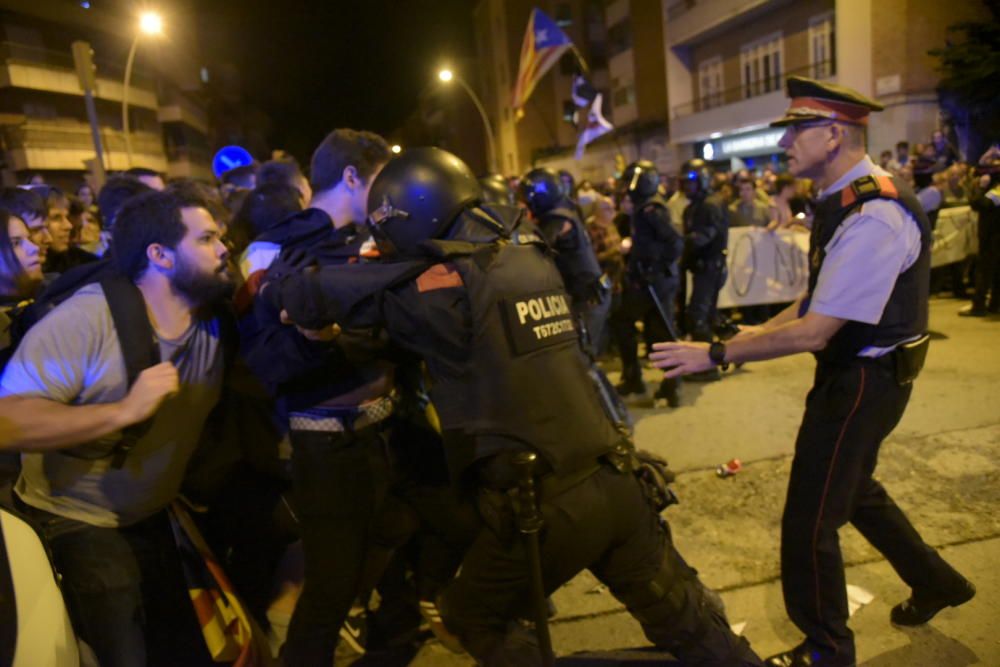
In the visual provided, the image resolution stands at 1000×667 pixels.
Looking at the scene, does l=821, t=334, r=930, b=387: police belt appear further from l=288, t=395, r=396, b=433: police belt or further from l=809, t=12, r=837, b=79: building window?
l=809, t=12, r=837, b=79: building window

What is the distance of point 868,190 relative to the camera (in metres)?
2.54

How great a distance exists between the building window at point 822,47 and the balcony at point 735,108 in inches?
1.3

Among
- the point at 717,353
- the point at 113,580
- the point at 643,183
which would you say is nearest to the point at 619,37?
the point at 643,183

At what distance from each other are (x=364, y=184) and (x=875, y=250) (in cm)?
211

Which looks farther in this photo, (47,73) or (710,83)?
(47,73)

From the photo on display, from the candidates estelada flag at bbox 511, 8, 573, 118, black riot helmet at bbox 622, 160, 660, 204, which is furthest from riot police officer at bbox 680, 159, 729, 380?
estelada flag at bbox 511, 8, 573, 118

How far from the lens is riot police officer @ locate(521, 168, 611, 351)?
567 cm

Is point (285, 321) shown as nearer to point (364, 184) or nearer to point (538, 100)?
point (364, 184)

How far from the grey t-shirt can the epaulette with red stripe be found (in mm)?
2479

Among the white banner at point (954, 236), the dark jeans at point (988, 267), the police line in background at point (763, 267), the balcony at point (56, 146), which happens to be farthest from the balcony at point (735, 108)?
the balcony at point (56, 146)

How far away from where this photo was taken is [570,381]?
2219 millimetres

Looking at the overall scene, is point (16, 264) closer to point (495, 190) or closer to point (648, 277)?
point (495, 190)

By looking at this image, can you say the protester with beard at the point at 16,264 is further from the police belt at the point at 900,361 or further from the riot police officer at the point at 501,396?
the police belt at the point at 900,361

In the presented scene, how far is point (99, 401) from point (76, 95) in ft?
122
